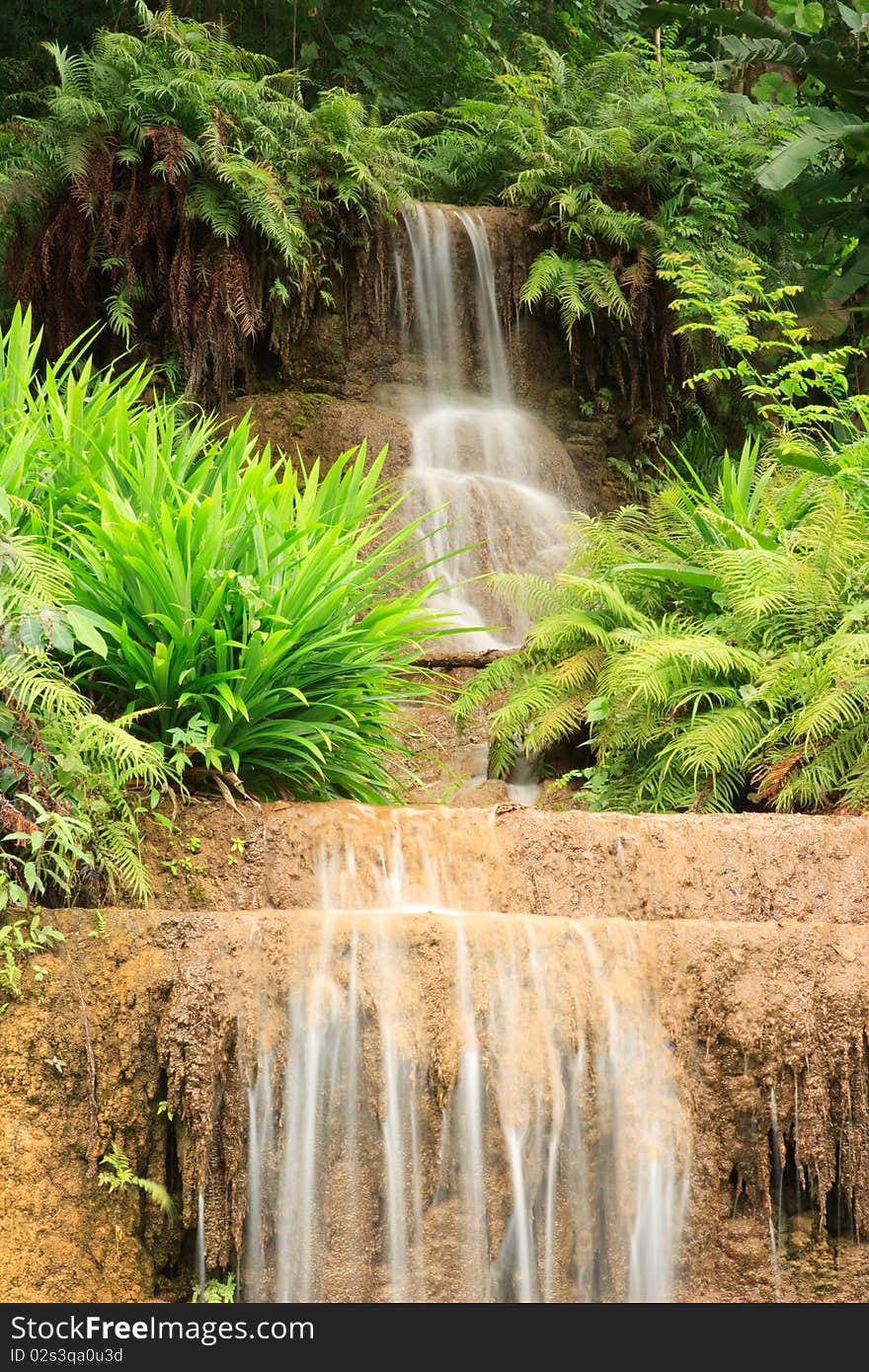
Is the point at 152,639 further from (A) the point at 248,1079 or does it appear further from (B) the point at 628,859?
(B) the point at 628,859

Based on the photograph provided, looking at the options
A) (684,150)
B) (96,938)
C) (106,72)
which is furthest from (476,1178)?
(684,150)

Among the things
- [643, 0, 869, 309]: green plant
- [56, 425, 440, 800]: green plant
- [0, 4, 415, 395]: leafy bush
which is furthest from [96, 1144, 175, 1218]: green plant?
[643, 0, 869, 309]: green plant

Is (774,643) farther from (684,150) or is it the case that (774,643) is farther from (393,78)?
(393,78)

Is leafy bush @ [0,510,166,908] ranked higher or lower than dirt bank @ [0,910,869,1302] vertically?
higher

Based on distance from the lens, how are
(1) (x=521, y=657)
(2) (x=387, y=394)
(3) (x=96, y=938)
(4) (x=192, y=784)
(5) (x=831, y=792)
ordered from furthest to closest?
(2) (x=387, y=394), (1) (x=521, y=657), (5) (x=831, y=792), (4) (x=192, y=784), (3) (x=96, y=938)

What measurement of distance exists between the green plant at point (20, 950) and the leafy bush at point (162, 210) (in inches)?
230

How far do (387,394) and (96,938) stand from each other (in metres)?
6.78

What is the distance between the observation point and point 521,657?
659 centimetres

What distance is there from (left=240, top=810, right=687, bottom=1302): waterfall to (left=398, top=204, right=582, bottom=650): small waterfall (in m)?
4.52

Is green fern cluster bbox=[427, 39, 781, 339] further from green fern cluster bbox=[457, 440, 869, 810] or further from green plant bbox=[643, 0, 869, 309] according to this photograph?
green fern cluster bbox=[457, 440, 869, 810]

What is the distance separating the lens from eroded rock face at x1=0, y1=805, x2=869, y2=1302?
3289 millimetres

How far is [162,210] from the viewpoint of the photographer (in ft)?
28.5

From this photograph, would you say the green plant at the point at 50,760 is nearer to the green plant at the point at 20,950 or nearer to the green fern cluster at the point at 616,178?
the green plant at the point at 20,950

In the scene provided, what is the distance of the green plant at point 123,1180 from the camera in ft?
10.8
